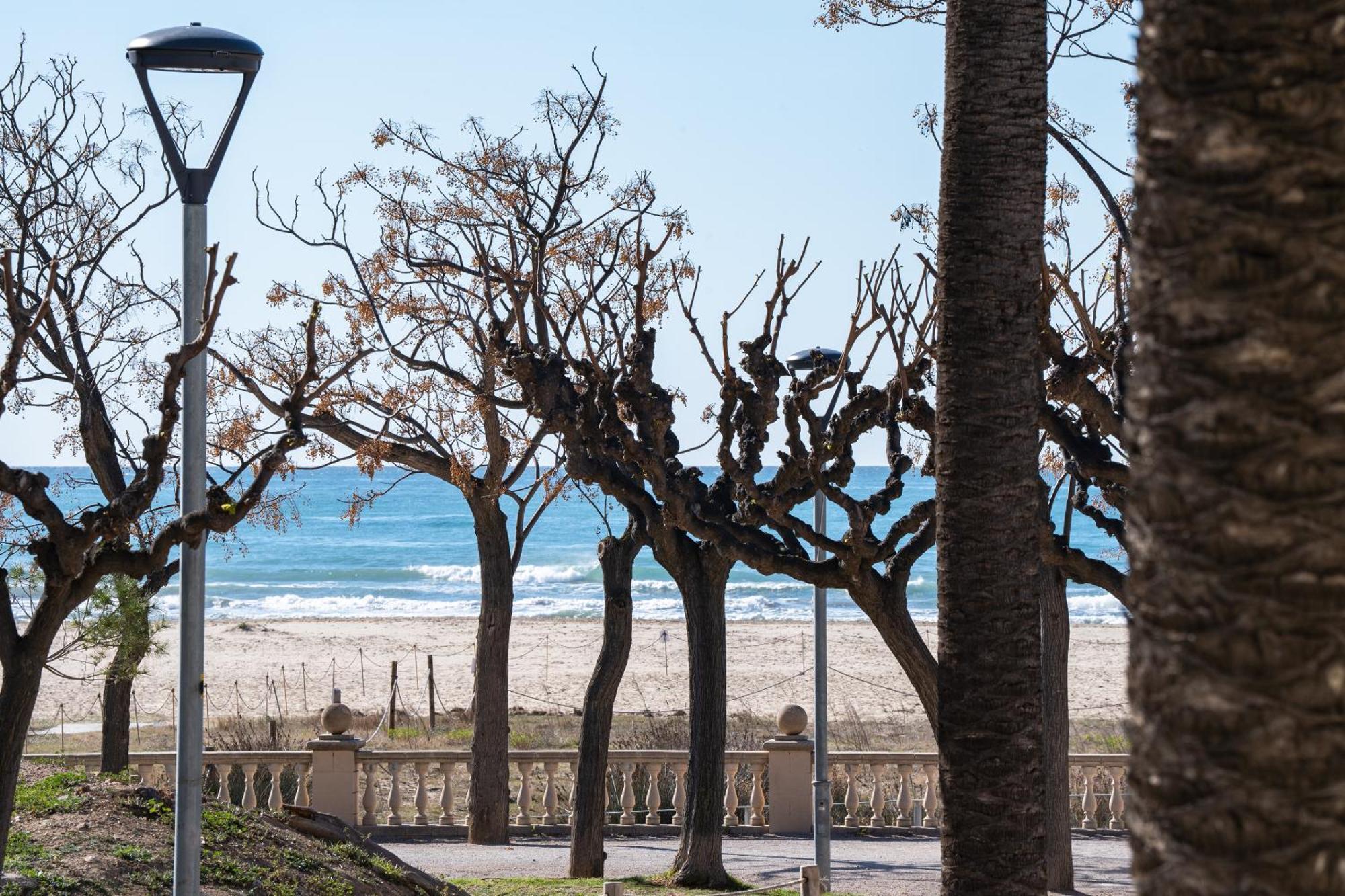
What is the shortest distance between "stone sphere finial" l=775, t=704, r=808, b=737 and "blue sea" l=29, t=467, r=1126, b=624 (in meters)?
37.0

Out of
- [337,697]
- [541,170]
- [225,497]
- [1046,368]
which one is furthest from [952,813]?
[337,697]

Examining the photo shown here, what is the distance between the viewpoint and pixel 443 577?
76312 mm

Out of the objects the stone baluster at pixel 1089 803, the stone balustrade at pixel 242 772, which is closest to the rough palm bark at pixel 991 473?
the stone balustrade at pixel 242 772

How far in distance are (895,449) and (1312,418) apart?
374 inches

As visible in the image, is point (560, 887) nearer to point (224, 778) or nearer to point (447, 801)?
point (447, 801)

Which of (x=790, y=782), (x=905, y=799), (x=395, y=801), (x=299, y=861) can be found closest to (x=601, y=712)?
(x=790, y=782)

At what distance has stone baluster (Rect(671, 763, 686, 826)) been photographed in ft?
54.6

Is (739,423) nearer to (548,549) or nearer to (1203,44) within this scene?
(1203,44)

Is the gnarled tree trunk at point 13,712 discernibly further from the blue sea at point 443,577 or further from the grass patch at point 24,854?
the blue sea at point 443,577

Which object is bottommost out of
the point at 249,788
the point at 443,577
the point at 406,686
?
the point at 406,686

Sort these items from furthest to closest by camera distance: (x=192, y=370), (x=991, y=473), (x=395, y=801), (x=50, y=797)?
(x=395, y=801) < (x=50, y=797) < (x=192, y=370) < (x=991, y=473)

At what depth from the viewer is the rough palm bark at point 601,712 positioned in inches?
551

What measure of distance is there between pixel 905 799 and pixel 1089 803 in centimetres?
253

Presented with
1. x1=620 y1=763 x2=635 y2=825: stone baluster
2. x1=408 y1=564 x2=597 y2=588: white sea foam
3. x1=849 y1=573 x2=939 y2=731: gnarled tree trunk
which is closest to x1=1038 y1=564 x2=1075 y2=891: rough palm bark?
x1=849 y1=573 x2=939 y2=731: gnarled tree trunk
